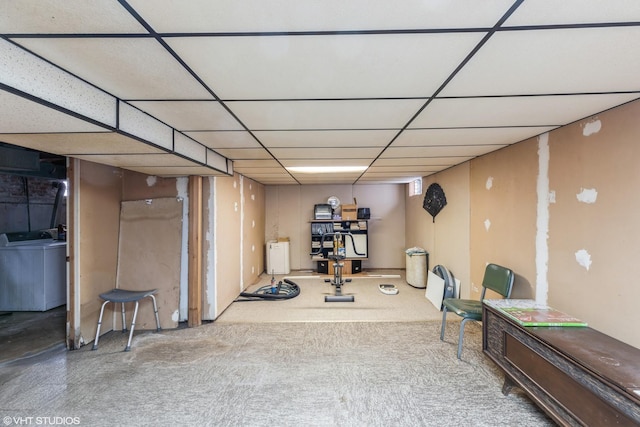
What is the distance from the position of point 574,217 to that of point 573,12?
1777 mm

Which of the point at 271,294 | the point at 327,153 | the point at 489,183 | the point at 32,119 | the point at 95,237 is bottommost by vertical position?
the point at 271,294

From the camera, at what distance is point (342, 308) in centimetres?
403

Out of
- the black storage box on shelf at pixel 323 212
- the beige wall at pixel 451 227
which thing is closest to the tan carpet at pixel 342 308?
the beige wall at pixel 451 227

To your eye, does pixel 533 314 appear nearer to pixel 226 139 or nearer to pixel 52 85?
pixel 226 139

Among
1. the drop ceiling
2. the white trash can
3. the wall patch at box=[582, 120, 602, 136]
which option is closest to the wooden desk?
the wall patch at box=[582, 120, 602, 136]

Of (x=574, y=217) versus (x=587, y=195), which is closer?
(x=587, y=195)

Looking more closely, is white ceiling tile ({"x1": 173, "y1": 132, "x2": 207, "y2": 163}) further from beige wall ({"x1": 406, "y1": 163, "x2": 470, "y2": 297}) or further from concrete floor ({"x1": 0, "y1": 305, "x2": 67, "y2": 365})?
beige wall ({"x1": 406, "y1": 163, "x2": 470, "y2": 297})

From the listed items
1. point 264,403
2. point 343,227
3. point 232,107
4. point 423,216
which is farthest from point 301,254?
point 232,107

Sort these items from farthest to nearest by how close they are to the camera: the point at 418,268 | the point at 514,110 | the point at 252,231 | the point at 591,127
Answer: the point at 252,231 → the point at 418,268 → the point at 591,127 → the point at 514,110

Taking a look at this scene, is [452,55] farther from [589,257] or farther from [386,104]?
[589,257]

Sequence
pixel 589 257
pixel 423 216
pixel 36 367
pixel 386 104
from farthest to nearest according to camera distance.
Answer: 1. pixel 423 216
2. pixel 36 367
3. pixel 589 257
4. pixel 386 104

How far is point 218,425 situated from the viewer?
1823 mm

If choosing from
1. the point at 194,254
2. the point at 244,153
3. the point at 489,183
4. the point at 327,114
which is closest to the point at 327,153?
the point at 244,153

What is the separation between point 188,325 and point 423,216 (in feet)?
14.7
